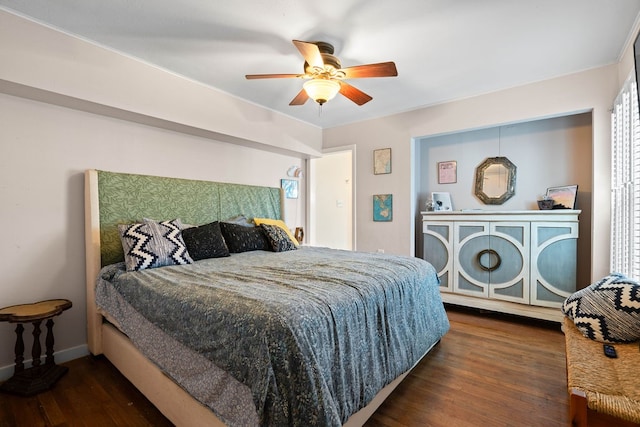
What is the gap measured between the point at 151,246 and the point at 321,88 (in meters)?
1.79

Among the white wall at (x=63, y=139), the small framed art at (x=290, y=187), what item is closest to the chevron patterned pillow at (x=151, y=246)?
the white wall at (x=63, y=139)

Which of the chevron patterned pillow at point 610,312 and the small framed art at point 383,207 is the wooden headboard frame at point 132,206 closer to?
the small framed art at point 383,207

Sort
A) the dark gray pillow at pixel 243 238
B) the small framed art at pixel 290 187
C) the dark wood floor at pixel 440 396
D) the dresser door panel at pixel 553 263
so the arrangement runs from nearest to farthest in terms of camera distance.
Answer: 1. the dark wood floor at pixel 440 396
2. the dresser door panel at pixel 553 263
3. the dark gray pillow at pixel 243 238
4. the small framed art at pixel 290 187

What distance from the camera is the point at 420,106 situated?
12.1 ft

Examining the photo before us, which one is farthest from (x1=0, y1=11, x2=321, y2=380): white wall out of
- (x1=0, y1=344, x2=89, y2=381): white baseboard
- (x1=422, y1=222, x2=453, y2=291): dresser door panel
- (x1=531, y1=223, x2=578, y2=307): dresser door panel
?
(x1=531, y1=223, x2=578, y2=307): dresser door panel

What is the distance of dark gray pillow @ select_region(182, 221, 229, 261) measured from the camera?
2529 millimetres

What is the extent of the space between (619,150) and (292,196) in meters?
3.53

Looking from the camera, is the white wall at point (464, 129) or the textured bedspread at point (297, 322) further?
the white wall at point (464, 129)

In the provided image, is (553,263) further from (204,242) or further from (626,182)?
(204,242)

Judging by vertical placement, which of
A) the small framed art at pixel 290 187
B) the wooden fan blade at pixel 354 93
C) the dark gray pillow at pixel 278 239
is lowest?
the dark gray pillow at pixel 278 239

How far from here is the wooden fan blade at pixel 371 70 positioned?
2.04 metres

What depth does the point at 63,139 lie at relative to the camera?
2297 mm

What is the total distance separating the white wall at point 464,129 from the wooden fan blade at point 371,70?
1710 mm

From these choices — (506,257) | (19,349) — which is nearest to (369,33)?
(506,257)
